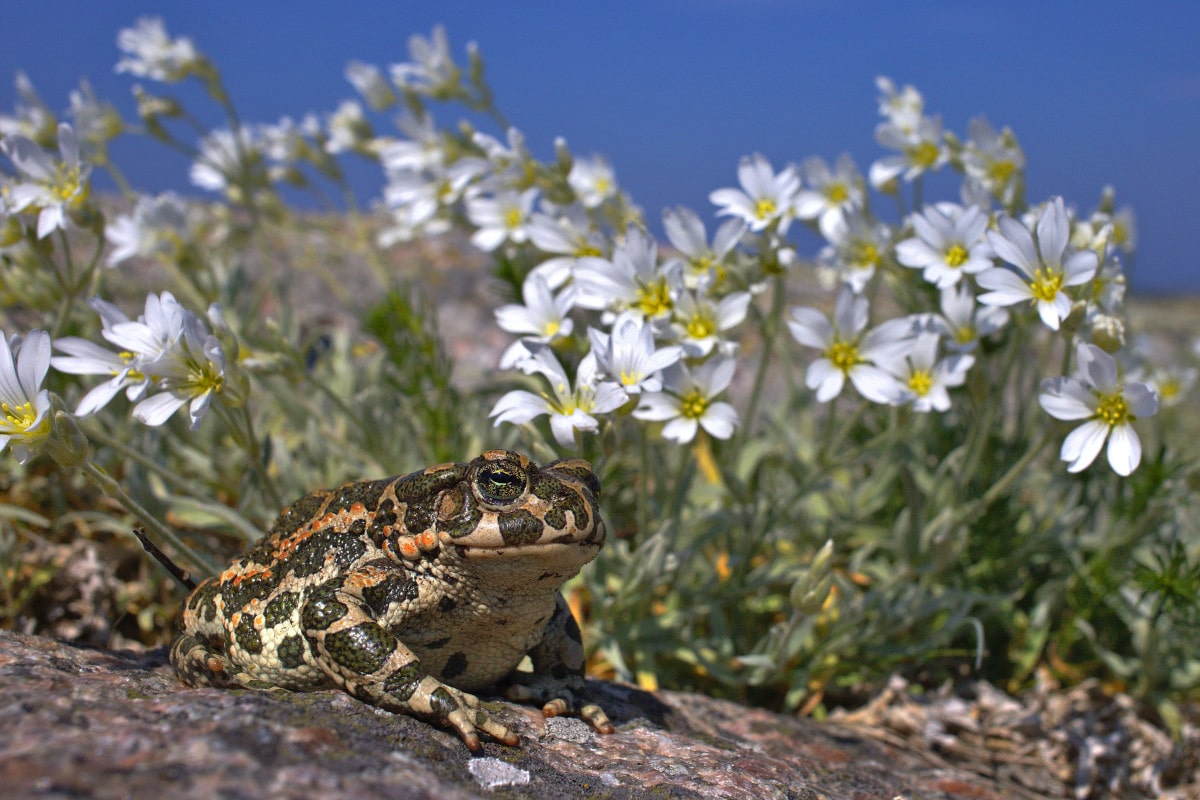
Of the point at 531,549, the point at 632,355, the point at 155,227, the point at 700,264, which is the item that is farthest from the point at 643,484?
the point at 155,227

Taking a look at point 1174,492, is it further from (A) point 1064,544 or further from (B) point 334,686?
(B) point 334,686

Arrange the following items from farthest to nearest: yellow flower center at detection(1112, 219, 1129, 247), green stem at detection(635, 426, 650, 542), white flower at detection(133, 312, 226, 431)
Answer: yellow flower center at detection(1112, 219, 1129, 247), green stem at detection(635, 426, 650, 542), white flower at detection(133, 312, 226, 431)

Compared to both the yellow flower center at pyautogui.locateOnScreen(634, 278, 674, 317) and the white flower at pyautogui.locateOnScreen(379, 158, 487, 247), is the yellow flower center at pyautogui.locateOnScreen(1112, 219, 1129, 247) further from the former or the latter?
the white flower at pyautogui.locateOnScreen(379, 158, 487, 247)

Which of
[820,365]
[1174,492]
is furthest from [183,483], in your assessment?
[1174,492]

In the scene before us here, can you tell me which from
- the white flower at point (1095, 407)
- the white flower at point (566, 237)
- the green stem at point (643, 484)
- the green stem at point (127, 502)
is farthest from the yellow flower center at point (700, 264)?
the green stem at point (127, 502)

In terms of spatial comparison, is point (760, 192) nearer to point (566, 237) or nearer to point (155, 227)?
point (566, 237)

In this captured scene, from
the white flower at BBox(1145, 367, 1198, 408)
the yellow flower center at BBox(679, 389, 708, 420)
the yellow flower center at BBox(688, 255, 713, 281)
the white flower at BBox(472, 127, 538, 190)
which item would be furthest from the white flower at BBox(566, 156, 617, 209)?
the white flower at BBox(1145, 367, 1198, 408)
